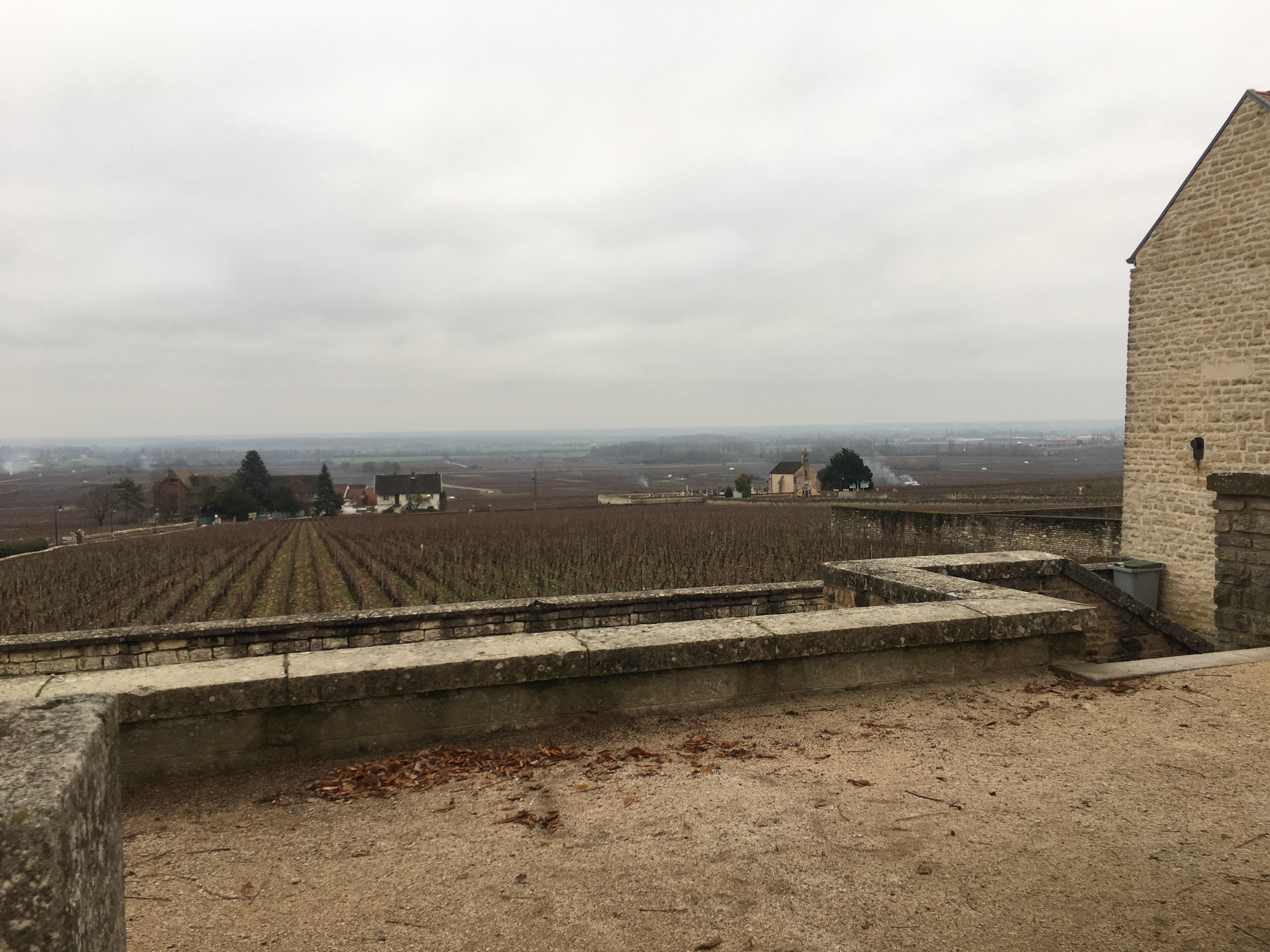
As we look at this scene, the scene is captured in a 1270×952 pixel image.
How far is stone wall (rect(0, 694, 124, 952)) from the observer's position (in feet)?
3.34

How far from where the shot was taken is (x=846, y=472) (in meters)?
60.9

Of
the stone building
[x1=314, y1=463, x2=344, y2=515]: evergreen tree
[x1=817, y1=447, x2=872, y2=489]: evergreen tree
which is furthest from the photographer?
[x1=314, y1=463, x2=344, y2=515]: evergreen tree

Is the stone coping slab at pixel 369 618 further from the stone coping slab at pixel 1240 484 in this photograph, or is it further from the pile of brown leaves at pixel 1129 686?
the pile of brown leaves at pixel 1129 686

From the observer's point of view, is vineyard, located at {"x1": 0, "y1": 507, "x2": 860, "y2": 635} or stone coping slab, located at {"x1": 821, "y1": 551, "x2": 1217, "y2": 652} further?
vineyard, located at {"x1": 0, "y1": 507, "x2": 860, "y2": 635}

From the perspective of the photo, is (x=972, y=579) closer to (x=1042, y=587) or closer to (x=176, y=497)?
(x=1042, y=587)

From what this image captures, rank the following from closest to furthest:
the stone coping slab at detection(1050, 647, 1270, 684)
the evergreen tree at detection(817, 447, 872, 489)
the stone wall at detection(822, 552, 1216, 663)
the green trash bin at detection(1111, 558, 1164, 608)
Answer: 1. the stone coping slab at detection(1050, 647, 1270, 684)
2. the stone wall at detection(822, 552, 1216, 663)
3. the green trash bin at detection(1111, 558, 1164, 608)
4. the evergreen tree at detection(817, 447, 872, 489)

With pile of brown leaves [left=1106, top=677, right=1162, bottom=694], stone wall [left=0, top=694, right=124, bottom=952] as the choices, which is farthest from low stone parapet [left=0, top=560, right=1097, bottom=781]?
stone wall [left=0, top=694, right=124, bottom=952]

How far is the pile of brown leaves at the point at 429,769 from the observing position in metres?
3.02

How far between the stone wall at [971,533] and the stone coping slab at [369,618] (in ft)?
35.3

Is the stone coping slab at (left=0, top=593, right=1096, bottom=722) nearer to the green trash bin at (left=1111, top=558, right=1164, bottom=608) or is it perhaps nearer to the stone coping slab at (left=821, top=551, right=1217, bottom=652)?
the stone coping slab at (left=821, top=551, right=1217, bottom=652)

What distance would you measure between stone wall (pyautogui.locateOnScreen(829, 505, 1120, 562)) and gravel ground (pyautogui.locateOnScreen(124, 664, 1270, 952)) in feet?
48.8

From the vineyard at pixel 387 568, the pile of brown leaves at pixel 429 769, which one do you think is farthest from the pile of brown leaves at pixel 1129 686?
the vineyard at pixel 387 568

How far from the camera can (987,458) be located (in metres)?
179

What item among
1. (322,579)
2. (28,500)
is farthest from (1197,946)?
(28,500)
